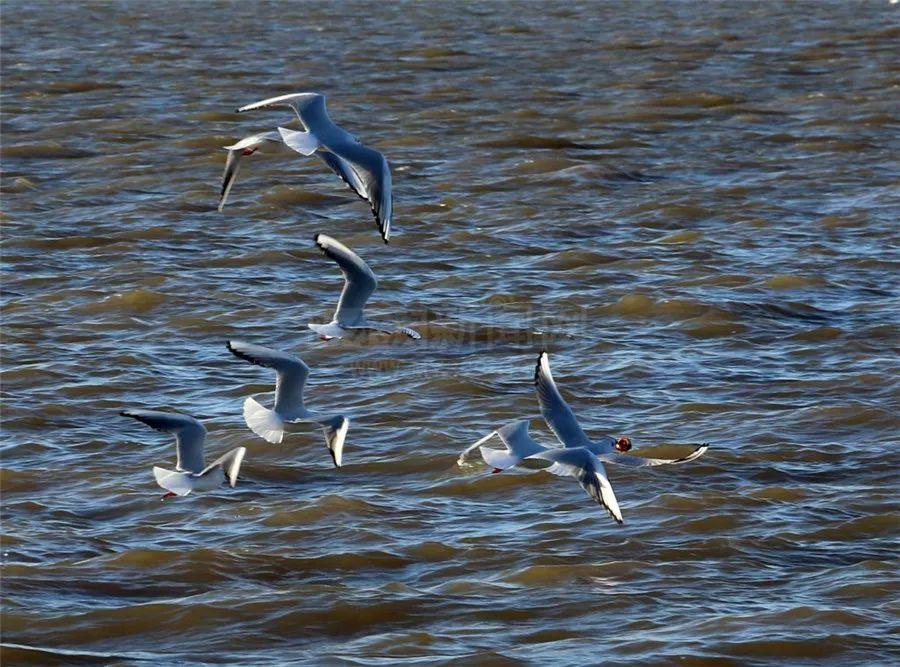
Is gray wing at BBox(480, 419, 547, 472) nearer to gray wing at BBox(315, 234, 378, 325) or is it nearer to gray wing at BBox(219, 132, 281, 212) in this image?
gray wing at BBox(315, 234, 378, 325)

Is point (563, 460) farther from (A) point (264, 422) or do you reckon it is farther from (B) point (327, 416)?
(A) point (264, 422)

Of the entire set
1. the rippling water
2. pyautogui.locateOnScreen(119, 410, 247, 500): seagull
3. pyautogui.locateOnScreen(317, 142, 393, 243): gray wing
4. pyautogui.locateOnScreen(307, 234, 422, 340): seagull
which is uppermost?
pyautogui.locateOnScreen(317, 142, 393, 243): gray wing

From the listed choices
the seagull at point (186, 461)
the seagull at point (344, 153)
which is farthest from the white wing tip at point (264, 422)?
the seagull at point (344, 153)

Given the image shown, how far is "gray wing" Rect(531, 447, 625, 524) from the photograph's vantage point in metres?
9.27

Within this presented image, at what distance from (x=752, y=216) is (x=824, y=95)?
813 cm

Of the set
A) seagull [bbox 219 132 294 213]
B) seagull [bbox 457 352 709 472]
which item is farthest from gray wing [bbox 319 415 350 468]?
seagull [bbox 219 132 294 213]

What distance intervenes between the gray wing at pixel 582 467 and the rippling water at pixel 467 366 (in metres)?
0.60

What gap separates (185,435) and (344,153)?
5.74 feet

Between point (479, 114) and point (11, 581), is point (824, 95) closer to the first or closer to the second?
point (479, 114)

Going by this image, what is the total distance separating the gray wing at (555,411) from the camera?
10070 mm

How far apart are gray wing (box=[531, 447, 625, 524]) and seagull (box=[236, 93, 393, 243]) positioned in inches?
58.7

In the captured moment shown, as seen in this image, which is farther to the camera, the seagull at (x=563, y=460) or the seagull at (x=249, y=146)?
the seagull at (x=249, y=146)

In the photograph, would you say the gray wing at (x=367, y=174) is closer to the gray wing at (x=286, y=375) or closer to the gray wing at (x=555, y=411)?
the gray wing at (x=286, y=375)

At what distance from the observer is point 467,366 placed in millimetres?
13891
